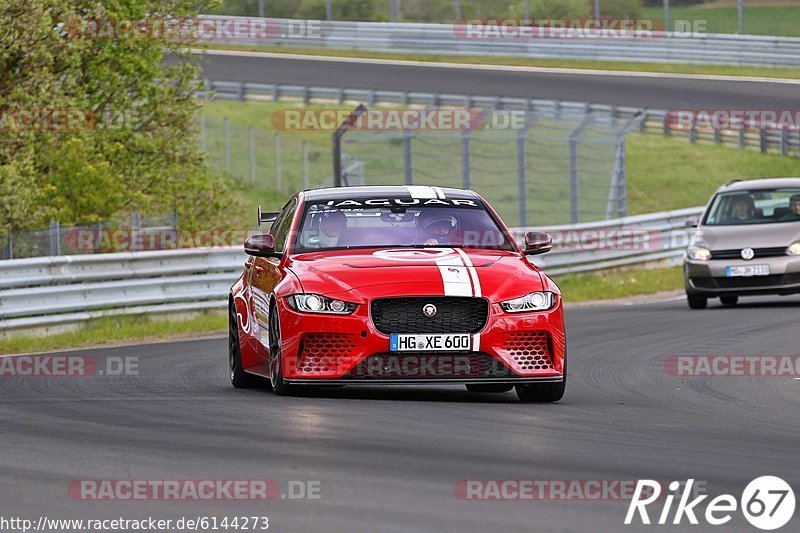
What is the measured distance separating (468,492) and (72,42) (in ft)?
60.7

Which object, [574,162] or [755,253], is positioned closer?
[755,253]

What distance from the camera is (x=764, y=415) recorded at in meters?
10.3

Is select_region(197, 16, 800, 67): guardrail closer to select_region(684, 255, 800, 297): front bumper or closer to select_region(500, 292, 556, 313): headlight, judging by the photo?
select_region(684, 255, 800, 297): front bumper

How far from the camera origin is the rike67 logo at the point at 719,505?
6500 mm

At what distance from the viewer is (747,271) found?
20547 mm

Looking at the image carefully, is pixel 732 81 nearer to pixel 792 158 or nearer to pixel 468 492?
pixel 792 158

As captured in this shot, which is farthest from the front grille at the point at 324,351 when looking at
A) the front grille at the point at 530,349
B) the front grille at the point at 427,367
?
the front grille at the point at 530,349

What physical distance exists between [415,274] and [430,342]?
0.48 metres

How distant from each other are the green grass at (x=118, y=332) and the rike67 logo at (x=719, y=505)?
11.3 meters

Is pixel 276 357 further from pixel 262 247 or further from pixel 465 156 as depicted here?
pixel 465 156

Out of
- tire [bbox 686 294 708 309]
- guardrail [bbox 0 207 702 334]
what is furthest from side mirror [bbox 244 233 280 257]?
tire [bbox 686 294 708 309]

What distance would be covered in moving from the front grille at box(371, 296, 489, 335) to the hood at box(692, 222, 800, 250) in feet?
35.3

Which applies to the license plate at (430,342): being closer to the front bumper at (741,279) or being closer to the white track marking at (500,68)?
the front bumper at (741,279)


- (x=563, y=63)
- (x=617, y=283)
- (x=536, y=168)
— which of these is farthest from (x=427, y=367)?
(x=563, y=63)
